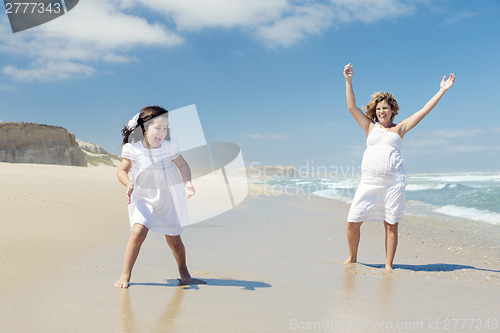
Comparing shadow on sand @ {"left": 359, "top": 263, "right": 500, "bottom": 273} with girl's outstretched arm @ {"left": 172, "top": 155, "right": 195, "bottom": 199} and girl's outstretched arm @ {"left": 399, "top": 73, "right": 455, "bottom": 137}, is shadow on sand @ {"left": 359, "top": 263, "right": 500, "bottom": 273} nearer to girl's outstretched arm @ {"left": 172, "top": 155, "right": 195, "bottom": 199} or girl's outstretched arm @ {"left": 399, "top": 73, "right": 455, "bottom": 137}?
girl's outstretched arm @ {"left": 399, "top": 73, "right": 455, "bottom": 137}

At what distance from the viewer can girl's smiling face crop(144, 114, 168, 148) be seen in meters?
3.33

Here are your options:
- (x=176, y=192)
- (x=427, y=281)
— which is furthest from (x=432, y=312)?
(x=176, y=192)

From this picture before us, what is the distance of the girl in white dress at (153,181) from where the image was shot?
320cm

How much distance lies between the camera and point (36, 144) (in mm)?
36281

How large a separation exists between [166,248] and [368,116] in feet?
9.18

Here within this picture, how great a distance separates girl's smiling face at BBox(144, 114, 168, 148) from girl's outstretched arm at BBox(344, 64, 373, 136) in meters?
2.03

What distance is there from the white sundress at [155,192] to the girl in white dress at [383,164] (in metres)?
1.99

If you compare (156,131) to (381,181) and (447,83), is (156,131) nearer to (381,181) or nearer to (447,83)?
(381,181)

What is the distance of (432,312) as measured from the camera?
2.77 meters

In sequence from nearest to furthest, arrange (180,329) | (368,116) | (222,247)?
(180,329), (368,116), (222,247)

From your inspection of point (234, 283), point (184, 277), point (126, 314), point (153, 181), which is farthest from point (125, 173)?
point (234, 283)

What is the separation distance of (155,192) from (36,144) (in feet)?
124

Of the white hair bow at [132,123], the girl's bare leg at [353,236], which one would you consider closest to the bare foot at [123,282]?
the white hair bow at [132,123]

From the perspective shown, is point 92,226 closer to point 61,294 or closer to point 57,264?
point 57,264
